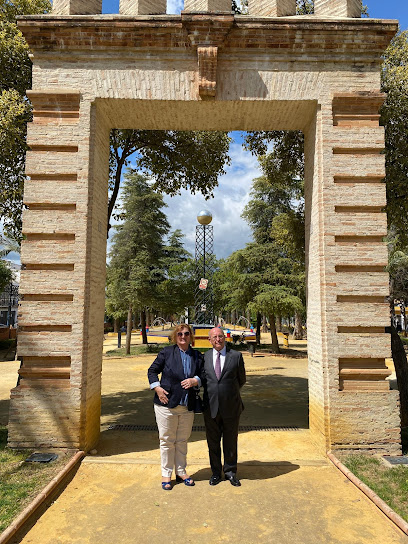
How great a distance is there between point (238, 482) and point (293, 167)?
29.1 ft

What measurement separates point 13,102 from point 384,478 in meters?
9.68

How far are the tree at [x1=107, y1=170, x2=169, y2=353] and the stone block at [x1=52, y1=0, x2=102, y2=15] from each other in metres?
16.6

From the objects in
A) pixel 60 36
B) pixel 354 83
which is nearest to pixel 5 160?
pixel 60 36

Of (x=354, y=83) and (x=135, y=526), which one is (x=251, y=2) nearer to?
(x=354, y=83)

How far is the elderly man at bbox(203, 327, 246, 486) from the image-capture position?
5.00 m

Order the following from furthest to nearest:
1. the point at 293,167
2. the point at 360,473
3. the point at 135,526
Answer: the point at 293,167 < the point at 360,473 < the point at 135,526

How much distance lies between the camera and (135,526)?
4.12 metres

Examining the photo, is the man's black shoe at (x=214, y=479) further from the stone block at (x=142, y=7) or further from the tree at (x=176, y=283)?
the tree at (x=176, y=283)

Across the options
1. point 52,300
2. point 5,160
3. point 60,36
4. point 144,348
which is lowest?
point 144,348

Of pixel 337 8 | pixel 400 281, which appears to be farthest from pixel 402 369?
pixel 400 281

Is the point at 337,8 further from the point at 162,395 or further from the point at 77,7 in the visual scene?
the point at 162,395

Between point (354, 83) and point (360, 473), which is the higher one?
point (354, 83)

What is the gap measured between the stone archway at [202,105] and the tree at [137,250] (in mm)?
16711

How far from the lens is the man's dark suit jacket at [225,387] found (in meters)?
4.99
